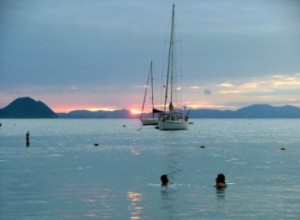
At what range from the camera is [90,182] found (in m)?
47.2

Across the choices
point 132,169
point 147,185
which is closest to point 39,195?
point 147,185

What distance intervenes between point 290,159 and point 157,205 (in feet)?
137

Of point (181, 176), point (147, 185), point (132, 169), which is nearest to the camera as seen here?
point (147, 185)

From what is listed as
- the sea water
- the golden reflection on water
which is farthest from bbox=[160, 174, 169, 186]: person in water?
the golden reflection on water

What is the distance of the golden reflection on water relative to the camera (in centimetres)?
3153

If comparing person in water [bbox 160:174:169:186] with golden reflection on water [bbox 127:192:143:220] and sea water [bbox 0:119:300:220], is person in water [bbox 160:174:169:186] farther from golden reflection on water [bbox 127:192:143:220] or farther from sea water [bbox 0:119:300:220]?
golden reflection on water [bbox 127:192:143:220]

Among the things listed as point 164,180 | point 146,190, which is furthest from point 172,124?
point 146,190

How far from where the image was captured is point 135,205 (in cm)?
3484

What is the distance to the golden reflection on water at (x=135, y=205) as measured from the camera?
31531 millimetres

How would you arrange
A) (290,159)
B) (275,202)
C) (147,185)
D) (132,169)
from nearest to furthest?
(275,202) → (147,185) → (132,169) → (290,159)

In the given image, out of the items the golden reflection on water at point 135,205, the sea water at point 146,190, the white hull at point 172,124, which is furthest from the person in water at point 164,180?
the white hull at point 172,124

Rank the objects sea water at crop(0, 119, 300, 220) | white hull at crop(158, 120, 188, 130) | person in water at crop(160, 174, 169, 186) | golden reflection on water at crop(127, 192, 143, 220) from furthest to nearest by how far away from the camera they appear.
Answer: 1. white hull at crop(158, 120, 188, 130)
2. person in water at crop(160, 174, 169, 186)
3. sea water at crop(0, 119, 300, 220)
4. golden reflection on water at crop(127, 192, 143, 220)

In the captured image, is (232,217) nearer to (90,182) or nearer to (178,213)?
(178,213)

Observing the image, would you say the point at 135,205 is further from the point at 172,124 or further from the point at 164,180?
the point at 172,124
